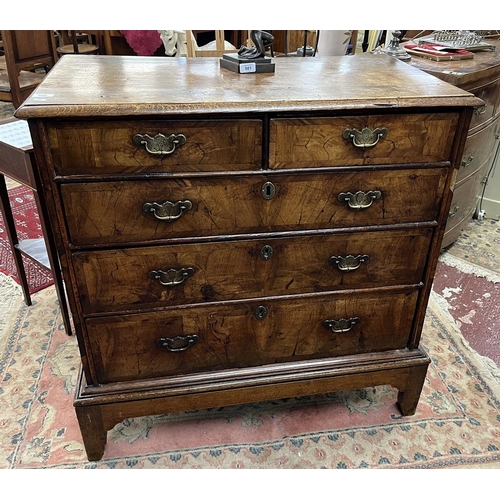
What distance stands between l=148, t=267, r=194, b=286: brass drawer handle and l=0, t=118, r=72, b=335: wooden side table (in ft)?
1.96

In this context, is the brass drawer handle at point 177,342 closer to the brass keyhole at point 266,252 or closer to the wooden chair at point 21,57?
the brass keyhole at point 266,252

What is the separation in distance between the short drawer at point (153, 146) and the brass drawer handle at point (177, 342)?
1.62ft

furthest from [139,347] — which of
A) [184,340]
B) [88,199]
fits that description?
[88,199]

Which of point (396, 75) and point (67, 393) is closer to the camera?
point (396, 75)

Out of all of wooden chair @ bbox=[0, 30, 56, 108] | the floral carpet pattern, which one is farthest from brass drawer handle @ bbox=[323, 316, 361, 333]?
wooden chair @ bbox=[0, 30, 56, 108]

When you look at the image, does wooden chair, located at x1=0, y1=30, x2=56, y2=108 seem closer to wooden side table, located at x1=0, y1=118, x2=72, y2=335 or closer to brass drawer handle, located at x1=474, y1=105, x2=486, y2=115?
wooden side table, located at x1=0, y1=118, x2=72, y2=335

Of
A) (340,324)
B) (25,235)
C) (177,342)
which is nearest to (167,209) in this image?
(177,342)

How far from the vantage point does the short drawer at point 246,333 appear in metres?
1.33

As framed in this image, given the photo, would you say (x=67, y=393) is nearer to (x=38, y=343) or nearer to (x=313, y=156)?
(x=38, y=343)

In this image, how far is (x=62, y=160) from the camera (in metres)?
1.07

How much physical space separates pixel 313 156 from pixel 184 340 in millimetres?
624

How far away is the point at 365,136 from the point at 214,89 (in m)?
0.39

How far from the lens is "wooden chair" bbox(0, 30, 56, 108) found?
11.4ft

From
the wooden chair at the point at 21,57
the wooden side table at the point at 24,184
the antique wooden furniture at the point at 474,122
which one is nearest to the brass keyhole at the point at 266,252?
the wooden side table at the point at 24,184
